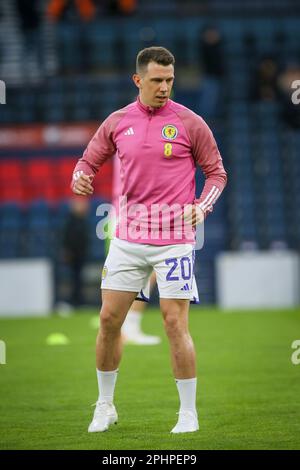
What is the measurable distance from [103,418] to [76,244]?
42.1ft

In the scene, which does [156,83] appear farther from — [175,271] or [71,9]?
[71,9]

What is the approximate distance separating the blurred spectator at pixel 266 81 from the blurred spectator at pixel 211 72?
790 millimetres

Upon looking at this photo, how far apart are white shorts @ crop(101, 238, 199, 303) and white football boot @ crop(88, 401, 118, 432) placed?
73cm

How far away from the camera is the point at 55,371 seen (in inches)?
398

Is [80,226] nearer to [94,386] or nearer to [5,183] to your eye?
[5,183]

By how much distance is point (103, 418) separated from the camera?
6.72 metres

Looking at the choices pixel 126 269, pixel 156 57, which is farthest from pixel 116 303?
pixel 156 57

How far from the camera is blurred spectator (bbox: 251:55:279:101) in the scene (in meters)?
22.0

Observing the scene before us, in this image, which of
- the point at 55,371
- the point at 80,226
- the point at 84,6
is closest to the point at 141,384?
the point at 55,371

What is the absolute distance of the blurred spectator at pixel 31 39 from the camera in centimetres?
2331

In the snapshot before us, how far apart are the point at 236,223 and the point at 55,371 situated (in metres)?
11.8

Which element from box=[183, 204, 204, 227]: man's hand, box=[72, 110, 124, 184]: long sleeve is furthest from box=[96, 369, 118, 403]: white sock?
box=[72, 110, 124, 184]: long sleeve

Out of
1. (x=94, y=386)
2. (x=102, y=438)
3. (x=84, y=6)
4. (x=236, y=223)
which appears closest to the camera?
(x=102, y=438)

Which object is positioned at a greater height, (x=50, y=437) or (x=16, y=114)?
(x=16, y=114)
